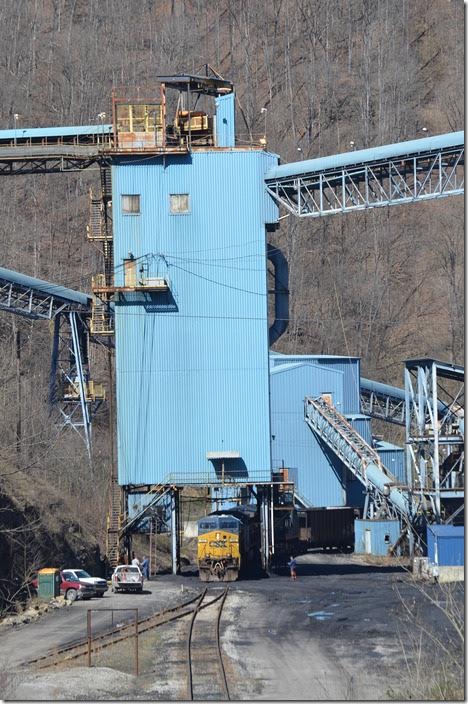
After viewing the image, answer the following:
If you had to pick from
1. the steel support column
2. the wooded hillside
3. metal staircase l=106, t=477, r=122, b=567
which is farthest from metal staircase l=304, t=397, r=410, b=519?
the wooded hillside

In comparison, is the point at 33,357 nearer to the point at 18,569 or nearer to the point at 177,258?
the point at 177,258

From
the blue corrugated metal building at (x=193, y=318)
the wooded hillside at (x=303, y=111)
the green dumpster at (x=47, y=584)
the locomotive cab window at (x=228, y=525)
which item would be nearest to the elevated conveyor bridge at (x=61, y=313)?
the wooded hillside at (x=303, y=111)

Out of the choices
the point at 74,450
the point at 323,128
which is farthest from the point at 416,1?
the point at 74,450

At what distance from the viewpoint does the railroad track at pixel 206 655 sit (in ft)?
82.3

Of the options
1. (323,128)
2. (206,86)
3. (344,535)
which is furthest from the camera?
(323,128)

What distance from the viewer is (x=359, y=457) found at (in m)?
53.5

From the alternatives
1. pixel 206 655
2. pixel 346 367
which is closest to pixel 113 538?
pixel 206 655

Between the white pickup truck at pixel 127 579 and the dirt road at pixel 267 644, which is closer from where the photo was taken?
the dirt road at pixel 267 644

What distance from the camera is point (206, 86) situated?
5062 cm

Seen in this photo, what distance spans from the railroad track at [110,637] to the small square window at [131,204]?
15.5m

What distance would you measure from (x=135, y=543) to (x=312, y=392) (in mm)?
11667

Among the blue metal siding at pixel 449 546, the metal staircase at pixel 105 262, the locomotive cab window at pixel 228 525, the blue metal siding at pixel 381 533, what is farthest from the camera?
the blue metal siding at pixel 381 533

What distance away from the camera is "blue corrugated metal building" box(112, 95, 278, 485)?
152 feet

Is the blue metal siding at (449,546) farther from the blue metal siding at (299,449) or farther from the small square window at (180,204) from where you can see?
the blue metal siding at (299,449)
